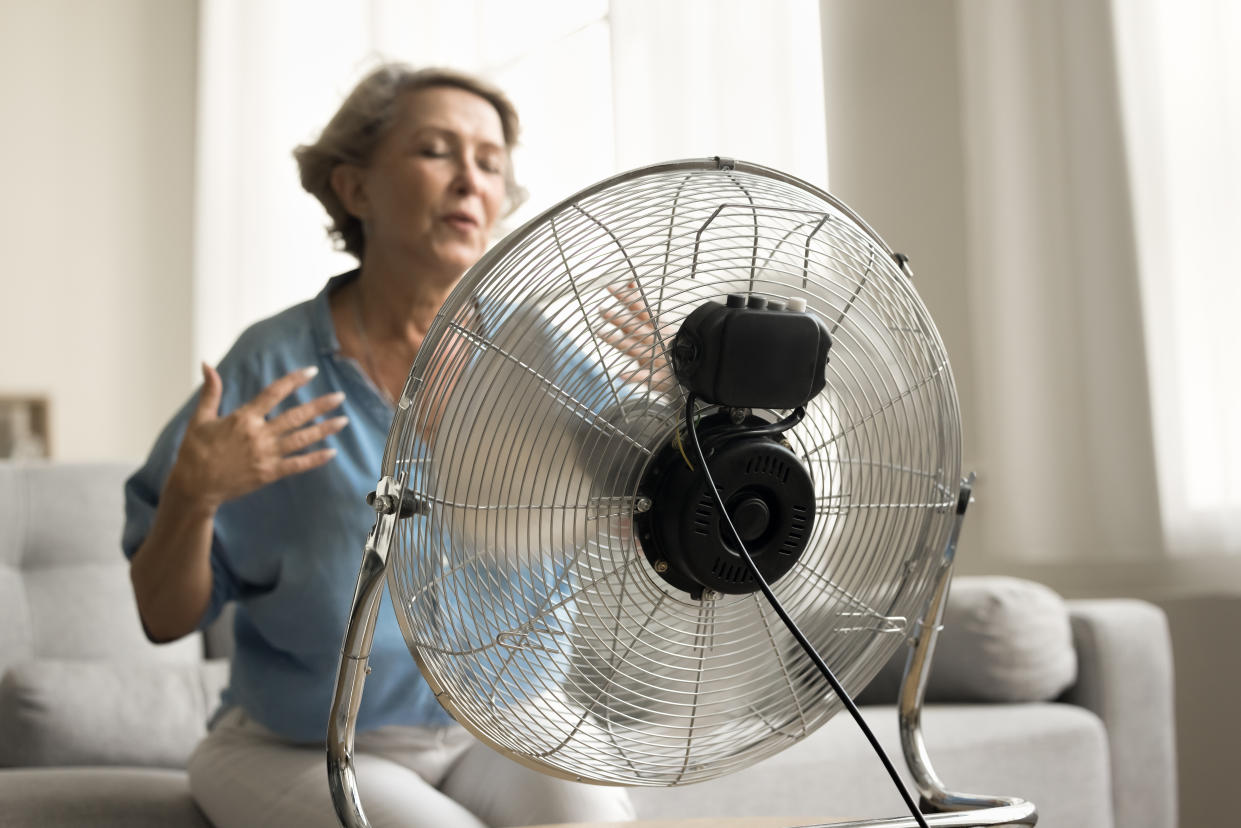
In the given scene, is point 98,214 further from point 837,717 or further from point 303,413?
point 303,413

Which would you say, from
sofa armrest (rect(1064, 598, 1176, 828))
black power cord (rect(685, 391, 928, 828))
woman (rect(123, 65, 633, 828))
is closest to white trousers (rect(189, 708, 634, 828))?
woman (rect(123, 65, 633, 828))

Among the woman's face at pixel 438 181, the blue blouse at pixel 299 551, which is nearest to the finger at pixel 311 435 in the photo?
the blue blouse at pixel 299 551

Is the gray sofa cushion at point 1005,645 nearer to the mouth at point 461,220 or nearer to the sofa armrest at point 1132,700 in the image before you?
the sofa armrest at point 1132,700

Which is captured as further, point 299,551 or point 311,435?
point 299,551

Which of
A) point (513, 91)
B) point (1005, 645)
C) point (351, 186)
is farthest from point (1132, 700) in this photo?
point (513, 91)

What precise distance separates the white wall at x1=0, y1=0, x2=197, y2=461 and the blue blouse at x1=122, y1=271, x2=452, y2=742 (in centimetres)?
293

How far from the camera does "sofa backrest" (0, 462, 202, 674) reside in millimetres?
1831

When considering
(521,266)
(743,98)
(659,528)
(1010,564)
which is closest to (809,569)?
(659,528)

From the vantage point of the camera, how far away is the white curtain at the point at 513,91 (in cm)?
234

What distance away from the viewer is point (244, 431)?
37.1 inches

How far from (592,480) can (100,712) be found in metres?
1.37

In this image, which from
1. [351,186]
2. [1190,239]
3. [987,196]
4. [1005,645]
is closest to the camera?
[351,186]

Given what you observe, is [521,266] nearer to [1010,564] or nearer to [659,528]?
[659,528]

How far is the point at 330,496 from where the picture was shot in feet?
3.61
